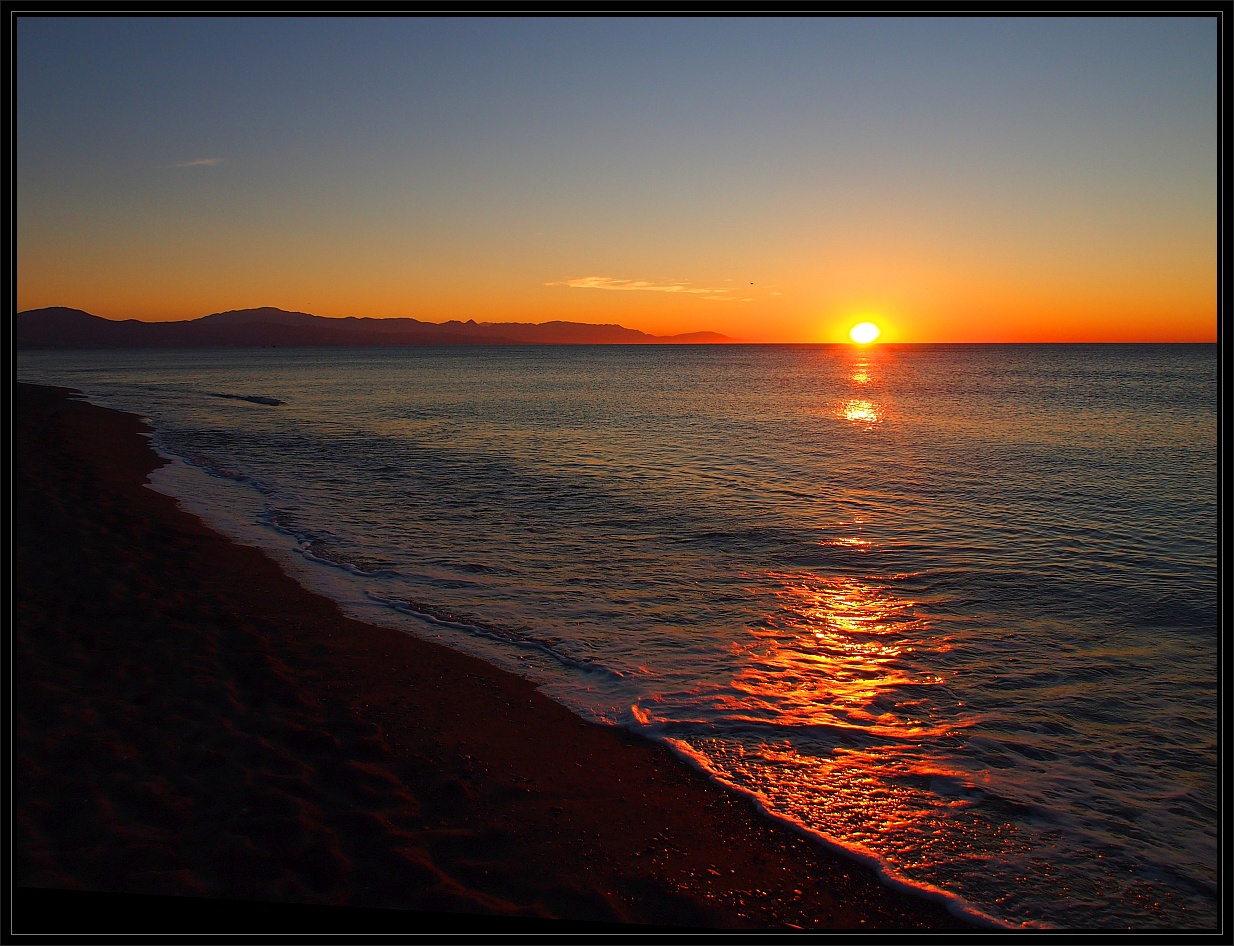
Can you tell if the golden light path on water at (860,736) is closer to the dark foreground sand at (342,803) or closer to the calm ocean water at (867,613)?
the calm ocean water at (867,613)

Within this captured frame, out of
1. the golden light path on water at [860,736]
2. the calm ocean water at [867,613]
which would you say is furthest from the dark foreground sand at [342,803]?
the calm ocean water at [867,613]

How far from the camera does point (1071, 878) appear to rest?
4949 mm

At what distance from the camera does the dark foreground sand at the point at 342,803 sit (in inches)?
172

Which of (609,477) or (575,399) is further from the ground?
(575,399)

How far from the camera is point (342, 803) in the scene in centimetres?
532

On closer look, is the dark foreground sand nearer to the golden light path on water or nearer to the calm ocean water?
the golden light path on water

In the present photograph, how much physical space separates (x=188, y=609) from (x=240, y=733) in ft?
12.1

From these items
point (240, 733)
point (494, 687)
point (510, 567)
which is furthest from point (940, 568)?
point (240, 733)

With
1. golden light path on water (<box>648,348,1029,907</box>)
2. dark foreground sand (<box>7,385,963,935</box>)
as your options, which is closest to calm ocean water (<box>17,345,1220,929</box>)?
golden light path on water (<box>648,348,1029,907</box>)

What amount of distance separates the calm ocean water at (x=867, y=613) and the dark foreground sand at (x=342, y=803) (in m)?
0.63

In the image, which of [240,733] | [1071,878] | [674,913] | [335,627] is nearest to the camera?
[674,913]

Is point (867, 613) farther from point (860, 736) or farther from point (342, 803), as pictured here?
point (342, 803)

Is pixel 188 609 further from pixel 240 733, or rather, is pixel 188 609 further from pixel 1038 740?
pixel 1038 740

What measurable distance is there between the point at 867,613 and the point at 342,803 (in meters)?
7.34
